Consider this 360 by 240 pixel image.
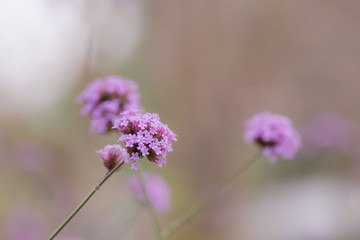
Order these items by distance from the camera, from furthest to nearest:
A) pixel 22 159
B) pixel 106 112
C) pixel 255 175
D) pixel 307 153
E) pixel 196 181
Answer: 1. pixel 255 175
2. pixel 196 181
3. pixel 307 153
4. pixel 22 159
5. pixel 106 112

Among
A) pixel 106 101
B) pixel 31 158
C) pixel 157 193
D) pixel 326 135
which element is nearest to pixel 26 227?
pixel 31 158

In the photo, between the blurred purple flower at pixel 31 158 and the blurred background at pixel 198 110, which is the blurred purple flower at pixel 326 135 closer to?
the blurred background at pixel 198 110

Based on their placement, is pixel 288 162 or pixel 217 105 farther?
pixel 288 162

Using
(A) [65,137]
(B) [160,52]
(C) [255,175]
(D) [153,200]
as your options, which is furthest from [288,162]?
(D) [153,200]

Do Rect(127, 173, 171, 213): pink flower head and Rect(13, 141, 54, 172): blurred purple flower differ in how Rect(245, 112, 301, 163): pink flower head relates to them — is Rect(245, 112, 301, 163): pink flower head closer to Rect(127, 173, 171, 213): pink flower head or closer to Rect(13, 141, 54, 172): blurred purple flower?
Rect(127, 173, 171, 213): pink flower head

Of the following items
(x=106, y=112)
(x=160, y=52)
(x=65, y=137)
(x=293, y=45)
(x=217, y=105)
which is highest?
(x=293, y=45)

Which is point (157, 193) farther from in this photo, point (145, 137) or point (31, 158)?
point (145, 137)

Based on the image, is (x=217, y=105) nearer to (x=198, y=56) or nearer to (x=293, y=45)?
(x=198, y=56)
